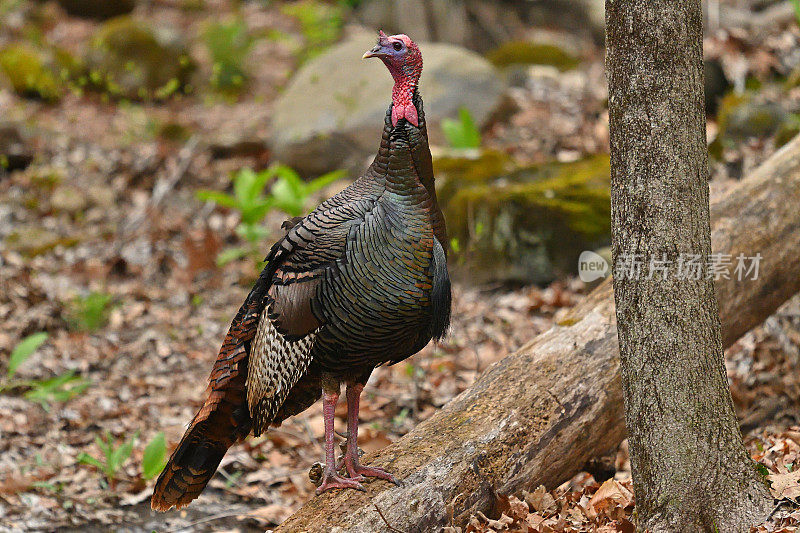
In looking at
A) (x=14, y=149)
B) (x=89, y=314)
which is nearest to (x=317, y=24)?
(x=14, y=149)

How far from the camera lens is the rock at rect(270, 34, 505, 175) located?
334 inches

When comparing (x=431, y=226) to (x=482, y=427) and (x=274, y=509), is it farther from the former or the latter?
(x=274, y=509)

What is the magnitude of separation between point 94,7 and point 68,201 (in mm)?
6510

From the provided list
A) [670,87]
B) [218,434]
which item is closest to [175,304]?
[218,434]

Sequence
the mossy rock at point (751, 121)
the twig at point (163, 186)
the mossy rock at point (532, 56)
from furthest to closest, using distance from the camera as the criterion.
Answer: the mossy rock at point (532, 56)
the twig at point (163, 186)
the mossy rock at point (751, 121)

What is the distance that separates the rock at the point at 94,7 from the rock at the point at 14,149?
5.00 meters

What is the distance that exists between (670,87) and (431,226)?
110cm

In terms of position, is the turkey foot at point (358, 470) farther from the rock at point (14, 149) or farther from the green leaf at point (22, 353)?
the rock at point (14, 149)

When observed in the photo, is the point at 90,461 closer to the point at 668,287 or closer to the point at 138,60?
the point at 668,287

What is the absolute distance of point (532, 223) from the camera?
6.17 m

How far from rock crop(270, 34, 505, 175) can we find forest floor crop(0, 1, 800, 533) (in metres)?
0.56

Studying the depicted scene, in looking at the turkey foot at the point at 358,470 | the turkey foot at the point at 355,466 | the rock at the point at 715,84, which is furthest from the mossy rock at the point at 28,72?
the turkey foot at the point at 358,470

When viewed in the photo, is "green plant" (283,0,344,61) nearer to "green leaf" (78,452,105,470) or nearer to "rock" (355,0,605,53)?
"rock" (355,0,605,53)

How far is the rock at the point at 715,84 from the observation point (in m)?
7.84
